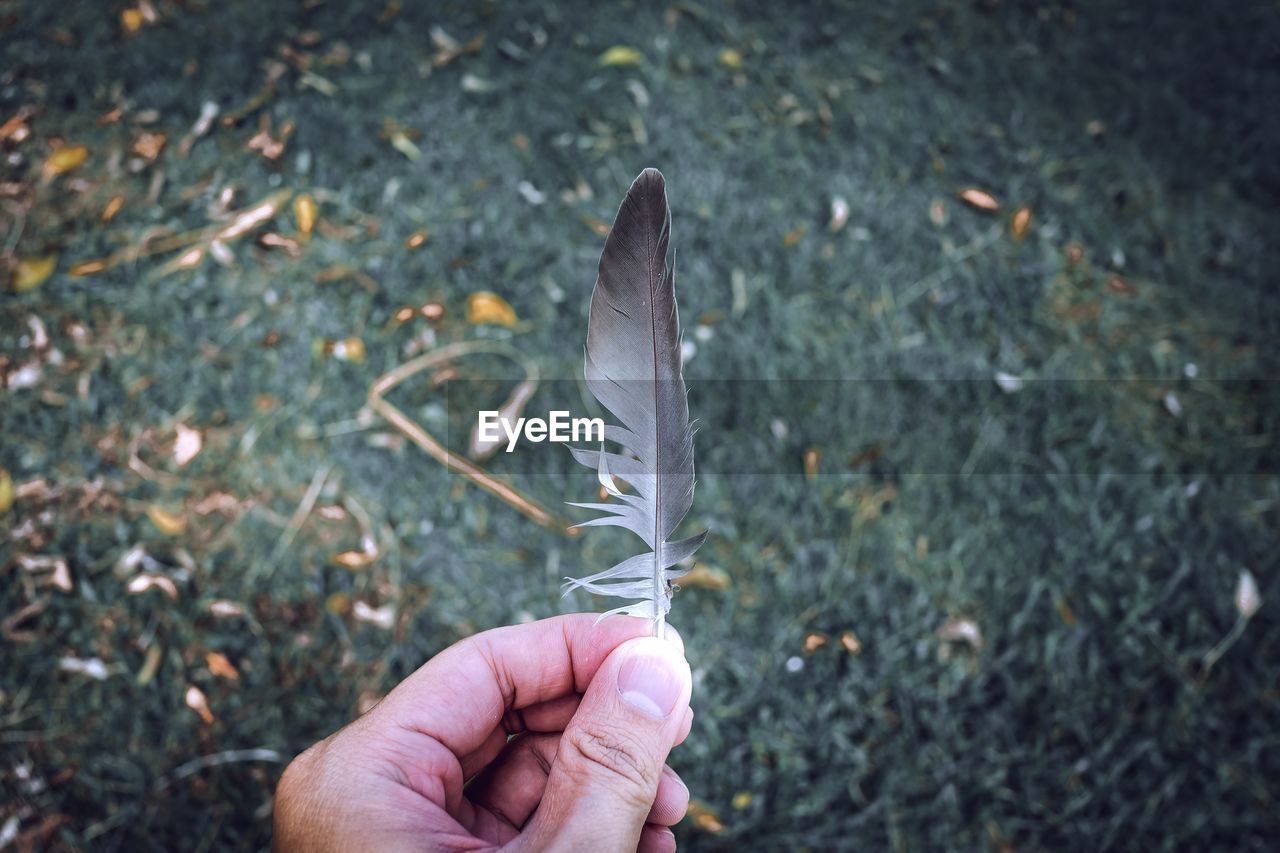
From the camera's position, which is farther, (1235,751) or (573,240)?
(573,240)

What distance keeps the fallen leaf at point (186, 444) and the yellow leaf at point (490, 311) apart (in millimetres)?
975

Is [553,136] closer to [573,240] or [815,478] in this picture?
[573,240]

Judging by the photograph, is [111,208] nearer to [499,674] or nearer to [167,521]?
[167,521]

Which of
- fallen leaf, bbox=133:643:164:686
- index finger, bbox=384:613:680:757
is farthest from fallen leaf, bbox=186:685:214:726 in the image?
index finger, bbox=384:613:680:757

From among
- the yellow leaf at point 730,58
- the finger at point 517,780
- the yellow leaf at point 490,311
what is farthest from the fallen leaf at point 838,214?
the finger at point 517,780

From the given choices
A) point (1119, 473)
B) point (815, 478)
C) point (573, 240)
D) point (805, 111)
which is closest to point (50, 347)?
point (573, 240)

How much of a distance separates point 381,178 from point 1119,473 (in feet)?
9.37

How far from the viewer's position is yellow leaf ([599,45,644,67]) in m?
3.53

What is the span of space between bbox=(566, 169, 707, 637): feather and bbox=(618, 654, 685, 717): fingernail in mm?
113

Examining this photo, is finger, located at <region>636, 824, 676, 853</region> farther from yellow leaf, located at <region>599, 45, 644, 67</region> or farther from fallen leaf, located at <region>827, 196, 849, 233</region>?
yellow leaf, located at <region>599, 45, 644, 67</region>

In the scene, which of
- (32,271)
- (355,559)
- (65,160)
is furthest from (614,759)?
(65,160)

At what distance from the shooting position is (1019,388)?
2977 millimetres

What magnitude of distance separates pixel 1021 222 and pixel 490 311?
6.73 feet

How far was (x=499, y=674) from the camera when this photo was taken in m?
1.74
